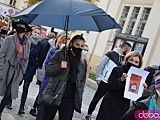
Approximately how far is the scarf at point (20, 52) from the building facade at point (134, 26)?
45.4 ft

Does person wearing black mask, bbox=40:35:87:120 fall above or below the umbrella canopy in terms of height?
below

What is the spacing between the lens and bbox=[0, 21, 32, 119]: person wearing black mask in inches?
246

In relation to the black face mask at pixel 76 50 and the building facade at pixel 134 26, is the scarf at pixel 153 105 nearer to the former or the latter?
the black face mask at pixel 76 50

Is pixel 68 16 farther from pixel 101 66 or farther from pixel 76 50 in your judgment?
pixel 101 66

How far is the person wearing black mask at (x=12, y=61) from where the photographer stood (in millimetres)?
6253

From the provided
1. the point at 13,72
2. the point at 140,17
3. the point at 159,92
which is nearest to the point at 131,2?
the point at 140,17

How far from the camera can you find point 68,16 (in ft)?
18.6

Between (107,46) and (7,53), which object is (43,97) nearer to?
(7,53)

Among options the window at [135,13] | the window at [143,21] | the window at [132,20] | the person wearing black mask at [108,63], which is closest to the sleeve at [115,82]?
the person wearing black mask at [108,63]

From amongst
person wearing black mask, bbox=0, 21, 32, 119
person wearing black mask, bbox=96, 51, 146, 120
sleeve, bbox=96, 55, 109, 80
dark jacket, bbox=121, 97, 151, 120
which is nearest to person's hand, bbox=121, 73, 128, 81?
person wearing black mask, bbox=96, 51, 146, 120

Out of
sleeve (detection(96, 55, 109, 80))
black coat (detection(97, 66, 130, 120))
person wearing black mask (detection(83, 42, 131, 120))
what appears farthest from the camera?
sleeve (detection(96, 55, 109, 80))

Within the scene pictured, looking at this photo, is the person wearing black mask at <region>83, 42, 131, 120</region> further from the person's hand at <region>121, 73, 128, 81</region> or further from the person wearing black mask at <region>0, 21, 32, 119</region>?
the person's hand at <region>121, 73, 128, 81</region>

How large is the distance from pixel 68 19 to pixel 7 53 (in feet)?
4.26

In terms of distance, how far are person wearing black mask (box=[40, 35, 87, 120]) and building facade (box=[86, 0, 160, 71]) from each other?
1462cm
